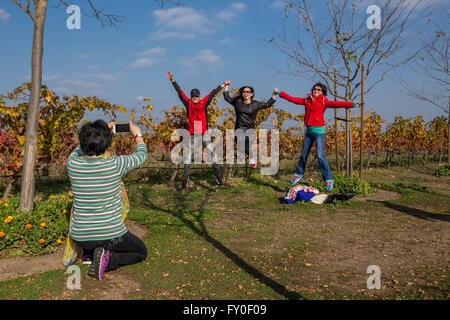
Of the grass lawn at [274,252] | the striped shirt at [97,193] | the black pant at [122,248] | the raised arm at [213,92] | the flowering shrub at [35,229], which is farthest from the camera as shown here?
the raised arm at [213,92]

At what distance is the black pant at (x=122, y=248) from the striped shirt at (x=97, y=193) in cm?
7

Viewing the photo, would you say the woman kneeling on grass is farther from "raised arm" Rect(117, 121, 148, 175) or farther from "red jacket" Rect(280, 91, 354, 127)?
"red jacket" Rect(280, 91, 354, 127)

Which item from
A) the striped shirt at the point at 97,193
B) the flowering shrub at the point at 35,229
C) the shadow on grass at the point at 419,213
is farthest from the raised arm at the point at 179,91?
the shadow on grass at the point at 419,213

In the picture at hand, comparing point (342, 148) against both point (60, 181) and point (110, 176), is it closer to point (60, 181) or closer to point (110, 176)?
point (60, 181)

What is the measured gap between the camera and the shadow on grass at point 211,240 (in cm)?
348

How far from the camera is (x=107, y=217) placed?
12.2 ft

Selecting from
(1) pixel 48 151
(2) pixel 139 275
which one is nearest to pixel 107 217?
(2) pixel 139 275

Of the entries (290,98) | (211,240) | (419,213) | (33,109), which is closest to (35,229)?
(33,109)

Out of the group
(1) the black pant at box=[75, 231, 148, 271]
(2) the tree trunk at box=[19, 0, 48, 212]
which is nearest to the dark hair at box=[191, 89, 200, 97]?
(2) the tree trunk at box=[19, 0, 48, 212]

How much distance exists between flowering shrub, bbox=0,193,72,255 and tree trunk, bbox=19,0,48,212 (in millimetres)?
240

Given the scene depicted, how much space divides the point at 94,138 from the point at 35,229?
1930 mm

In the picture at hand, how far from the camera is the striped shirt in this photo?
11.7 ft

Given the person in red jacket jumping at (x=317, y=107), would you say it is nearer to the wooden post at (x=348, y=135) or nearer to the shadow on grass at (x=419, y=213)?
the wooden post at (x=348, y=135)

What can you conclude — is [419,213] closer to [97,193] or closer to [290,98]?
[290,98]
